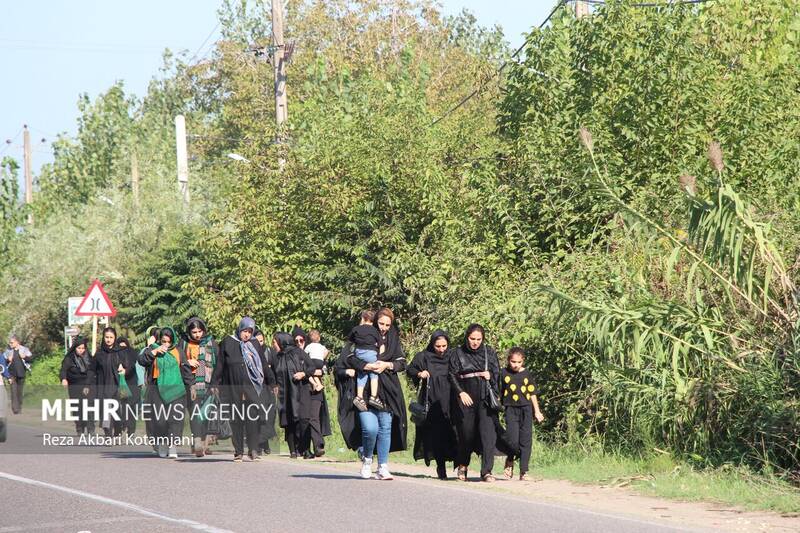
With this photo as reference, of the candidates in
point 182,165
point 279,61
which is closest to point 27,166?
point 182,165

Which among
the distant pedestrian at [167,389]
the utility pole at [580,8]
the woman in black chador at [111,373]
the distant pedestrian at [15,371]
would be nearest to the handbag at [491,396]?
the distant pedestrian at [167,389]

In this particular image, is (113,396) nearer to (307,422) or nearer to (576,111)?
(307,422)

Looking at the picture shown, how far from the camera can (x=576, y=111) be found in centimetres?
2212

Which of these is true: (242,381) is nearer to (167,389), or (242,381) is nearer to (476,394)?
(167,389)

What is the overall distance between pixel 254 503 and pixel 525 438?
12.7 feet

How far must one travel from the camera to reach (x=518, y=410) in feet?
51.9

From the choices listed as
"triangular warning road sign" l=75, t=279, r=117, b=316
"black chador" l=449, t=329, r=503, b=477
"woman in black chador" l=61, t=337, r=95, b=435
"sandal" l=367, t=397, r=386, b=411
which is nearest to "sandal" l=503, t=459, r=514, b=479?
"black chador" l=449, t=329, r=503, b=477

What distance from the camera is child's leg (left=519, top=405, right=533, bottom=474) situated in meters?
15.7

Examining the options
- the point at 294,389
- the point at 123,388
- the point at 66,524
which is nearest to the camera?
the point at 66,524

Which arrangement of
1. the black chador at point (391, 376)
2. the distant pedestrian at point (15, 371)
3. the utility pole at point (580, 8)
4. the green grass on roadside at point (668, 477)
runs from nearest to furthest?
the green grass on roadside at point (668, 477)
the black chador at point (391, 376)
the utility pole at point (580, 8)
the distant pedestrian at point (15, 371)

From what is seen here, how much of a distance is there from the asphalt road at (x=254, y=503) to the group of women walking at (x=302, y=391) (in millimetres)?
620

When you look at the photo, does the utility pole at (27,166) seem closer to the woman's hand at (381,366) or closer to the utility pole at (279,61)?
the utility pole at (279,61)

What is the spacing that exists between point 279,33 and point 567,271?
13.5 m

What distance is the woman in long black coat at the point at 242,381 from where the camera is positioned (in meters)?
18.4
